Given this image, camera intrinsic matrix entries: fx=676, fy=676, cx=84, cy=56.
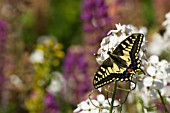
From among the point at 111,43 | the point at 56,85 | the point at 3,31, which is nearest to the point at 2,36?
the point at 3,31

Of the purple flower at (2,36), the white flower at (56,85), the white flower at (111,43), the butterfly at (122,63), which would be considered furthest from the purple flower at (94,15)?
the butterfly at (122,63)

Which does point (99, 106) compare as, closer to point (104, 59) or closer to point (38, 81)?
point (104, 59)

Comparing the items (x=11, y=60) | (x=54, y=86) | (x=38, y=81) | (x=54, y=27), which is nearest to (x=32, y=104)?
(x=38, y=81)

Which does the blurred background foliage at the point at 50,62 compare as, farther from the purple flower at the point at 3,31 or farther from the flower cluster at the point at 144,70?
the flower cluster at the point at 144,70

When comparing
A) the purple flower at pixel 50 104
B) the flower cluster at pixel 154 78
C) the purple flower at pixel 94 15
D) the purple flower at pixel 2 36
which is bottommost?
the flower cluster at pixel 154 78

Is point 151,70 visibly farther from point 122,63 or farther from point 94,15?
point 94,15

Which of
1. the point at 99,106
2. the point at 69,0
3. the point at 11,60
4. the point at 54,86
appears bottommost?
the point at 99,106

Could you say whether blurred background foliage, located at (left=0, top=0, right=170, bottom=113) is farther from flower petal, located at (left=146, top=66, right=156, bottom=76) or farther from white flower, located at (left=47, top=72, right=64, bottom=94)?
flower petal, located at (left=146, top=66, right=156, bottom=76)

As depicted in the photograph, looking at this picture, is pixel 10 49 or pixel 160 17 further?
pixel 160 17

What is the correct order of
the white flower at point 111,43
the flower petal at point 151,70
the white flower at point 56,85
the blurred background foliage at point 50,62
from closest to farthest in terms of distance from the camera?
1. the white flower at point 111,43
2. the flower petal at point 151,70
3. the blurred background foliage at point 50,62
4. the white flower at point 56,85
